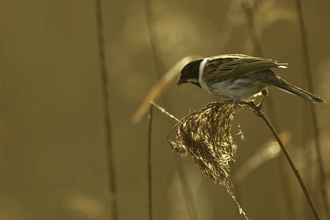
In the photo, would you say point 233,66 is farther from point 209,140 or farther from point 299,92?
point 209,140

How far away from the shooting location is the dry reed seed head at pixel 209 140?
172cm

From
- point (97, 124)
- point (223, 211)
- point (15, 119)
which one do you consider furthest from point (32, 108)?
point (223, 211)

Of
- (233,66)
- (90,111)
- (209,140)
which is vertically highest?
(233,66)

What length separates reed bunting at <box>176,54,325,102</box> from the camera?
2.14 metres

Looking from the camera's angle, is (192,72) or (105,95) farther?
(192,72)

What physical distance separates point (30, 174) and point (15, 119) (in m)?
0.60

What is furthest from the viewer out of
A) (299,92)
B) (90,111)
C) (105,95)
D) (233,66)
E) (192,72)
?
(90,111)

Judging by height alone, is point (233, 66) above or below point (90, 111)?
above

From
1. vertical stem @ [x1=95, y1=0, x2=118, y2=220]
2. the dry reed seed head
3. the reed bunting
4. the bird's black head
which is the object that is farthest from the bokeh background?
the dry reed seed head

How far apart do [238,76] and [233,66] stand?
63 mm

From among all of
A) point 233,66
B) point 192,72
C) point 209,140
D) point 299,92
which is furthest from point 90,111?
point 209,140

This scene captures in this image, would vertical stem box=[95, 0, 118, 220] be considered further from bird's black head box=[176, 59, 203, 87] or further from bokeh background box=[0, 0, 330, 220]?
bokeh background box=[0, 0, 330, 220]

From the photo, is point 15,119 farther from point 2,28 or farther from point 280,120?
point 280,120

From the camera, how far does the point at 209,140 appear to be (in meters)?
1.74
